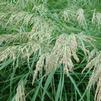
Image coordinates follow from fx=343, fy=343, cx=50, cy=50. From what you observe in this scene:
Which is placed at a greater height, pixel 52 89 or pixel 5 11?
pixel 5 11

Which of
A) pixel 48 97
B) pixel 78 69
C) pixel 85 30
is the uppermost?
pixel 85 30

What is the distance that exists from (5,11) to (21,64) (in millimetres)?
455

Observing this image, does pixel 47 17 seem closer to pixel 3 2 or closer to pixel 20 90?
pixel 3 2

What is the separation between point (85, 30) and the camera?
1.79 metres

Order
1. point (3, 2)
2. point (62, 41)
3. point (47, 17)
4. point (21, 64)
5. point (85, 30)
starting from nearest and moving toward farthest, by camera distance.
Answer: point (62, 41) < point (21, 64) < point (85, 30) < point (47, 17) < point (3, 2)

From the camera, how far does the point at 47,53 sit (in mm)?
1403

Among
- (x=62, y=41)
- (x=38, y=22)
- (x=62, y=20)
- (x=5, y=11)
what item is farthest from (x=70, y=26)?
(x=62, y=41)

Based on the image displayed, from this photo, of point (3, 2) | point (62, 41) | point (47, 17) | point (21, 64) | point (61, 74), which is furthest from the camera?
point (3, 2)

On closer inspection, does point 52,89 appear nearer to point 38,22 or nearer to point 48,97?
point 48,97

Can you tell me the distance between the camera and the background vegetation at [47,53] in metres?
1.37

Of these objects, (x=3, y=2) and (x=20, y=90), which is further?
(x=3, y=2)

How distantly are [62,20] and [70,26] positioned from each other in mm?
58

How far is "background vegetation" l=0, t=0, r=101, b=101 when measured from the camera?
137cm

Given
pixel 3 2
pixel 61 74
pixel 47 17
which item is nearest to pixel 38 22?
pixel 47 17
